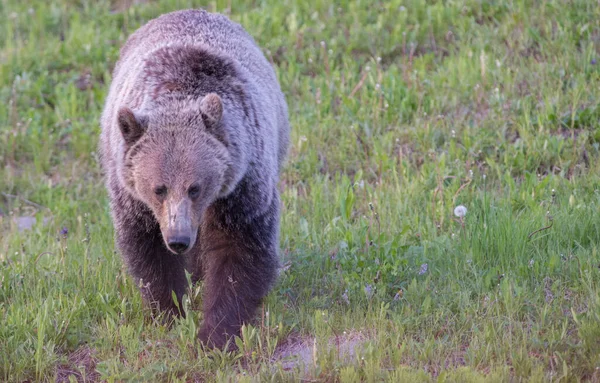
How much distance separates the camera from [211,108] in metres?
5.13

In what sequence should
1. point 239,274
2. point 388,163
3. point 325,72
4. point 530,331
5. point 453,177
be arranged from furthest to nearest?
point 325,72, point 388,163, point 453,177, point 239,274, point 530,331

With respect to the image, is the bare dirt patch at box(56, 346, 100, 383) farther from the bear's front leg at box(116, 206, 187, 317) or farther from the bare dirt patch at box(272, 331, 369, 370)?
the bare dirt patch at box(272, 331, 369, 370)

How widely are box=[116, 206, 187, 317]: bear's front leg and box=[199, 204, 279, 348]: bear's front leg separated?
0.29 meters

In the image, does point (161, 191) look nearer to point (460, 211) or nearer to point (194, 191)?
point (194, 191)

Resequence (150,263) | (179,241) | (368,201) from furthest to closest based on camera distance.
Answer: (368,201), (150,263), (179,241)

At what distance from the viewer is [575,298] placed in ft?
17.0

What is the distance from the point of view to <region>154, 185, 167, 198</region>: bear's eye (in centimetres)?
495

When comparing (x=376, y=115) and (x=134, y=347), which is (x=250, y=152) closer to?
(x=134, y=347)

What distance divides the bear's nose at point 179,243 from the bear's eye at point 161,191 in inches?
12.4

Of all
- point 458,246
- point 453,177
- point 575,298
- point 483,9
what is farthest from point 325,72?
point 575,298

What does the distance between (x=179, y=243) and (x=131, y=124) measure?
803 mm

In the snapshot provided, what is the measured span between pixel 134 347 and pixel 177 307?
0.58 metres

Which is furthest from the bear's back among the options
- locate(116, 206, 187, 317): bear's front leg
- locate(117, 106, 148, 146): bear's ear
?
locate(116, 206, 187, 317): bear's front leg

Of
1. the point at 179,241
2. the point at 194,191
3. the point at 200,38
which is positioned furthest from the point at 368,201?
the point at 179,241
